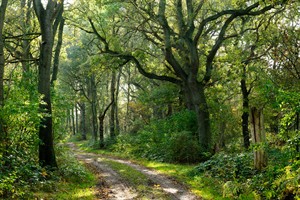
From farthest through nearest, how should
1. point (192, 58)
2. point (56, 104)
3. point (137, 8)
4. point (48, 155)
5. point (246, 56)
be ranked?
1. point (246, 56)
2. point (192, 58)
3. point (137, 8)
4. point (56, 104)
5. point (48, 155)

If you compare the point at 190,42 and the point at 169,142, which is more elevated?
the point at 190,42

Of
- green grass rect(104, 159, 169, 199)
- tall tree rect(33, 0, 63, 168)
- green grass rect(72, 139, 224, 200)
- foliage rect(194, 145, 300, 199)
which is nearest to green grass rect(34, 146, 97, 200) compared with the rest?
tall tree rect(33, 0, 63, 168)

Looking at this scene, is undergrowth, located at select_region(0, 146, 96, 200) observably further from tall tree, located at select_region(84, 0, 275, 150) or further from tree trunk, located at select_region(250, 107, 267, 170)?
tall tree, located at select_region(84, 0, 275, 150)

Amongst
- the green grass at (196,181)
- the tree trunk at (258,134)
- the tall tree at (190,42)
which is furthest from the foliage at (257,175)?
the tall tree at (190,42)

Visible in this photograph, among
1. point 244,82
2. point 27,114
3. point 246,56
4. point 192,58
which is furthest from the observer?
point 244,82

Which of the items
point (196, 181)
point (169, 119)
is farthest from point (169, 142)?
point (196, 181)

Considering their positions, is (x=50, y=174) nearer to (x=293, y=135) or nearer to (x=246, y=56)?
(x=293, y=135)

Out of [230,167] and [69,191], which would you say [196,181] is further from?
[69,191]

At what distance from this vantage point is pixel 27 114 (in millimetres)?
10109

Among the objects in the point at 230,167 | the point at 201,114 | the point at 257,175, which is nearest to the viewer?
the point at 257,175

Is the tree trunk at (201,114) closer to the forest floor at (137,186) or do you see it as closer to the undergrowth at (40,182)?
the forest floor at (137,186)

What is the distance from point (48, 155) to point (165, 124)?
39.2 feet

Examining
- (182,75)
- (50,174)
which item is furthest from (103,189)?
(182,75)

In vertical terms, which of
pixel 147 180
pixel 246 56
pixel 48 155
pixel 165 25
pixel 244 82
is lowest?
pixel 147 180
